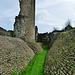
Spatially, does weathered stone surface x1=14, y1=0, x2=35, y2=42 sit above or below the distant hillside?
above

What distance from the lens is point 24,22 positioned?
15945 mm

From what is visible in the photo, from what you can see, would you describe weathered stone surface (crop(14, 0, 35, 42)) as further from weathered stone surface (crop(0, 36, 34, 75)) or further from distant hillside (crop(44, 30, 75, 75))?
distant hillside (crop(44, 30, 75, 75))

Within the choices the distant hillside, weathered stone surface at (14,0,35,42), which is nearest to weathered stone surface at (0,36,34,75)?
the distant hillside

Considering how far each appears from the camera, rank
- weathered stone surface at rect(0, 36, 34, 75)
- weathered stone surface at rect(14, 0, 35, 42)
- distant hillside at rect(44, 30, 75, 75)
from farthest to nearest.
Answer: weathered stone surface at rect(14, 0, 35, 42)
weathered stone surface at rect(0, 36, 34, 75)
distant hillside at rect(44, 30, 75, 75)

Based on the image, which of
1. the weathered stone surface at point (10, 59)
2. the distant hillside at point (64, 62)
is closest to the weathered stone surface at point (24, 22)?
the weathered stone surface at point (10, 59)

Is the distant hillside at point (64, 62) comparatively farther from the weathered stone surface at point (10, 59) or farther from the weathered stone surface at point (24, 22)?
the weathered stone surface at point (24, 22)

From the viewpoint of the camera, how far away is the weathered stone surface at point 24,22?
1565 cm

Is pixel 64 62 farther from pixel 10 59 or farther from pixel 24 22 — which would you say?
pixel 24 22

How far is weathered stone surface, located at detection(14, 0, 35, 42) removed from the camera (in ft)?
51.3

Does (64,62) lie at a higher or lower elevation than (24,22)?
lower

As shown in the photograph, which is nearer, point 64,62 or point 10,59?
point 64,62

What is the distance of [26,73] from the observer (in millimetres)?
5992

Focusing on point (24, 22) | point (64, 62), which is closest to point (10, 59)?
point (64, 62)

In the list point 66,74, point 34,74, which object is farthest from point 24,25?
point 66,74
